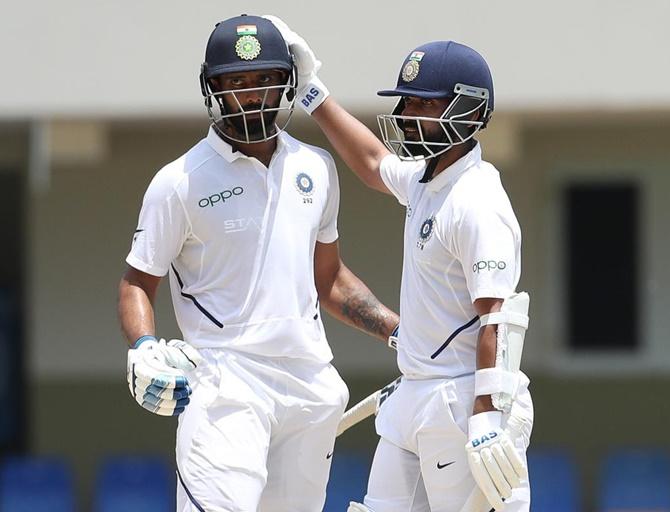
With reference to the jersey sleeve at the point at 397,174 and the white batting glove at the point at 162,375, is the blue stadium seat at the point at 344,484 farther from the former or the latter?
the white batting glove at the point at 162,375

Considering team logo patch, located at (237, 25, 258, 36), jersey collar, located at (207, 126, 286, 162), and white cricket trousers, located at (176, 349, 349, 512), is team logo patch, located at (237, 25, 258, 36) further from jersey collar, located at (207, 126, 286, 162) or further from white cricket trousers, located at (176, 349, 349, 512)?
white cricket trousers, located at (176, 349, 349, 512)

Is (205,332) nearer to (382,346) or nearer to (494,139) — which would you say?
(494,139)

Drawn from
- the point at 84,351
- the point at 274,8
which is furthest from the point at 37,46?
the point at 84,351

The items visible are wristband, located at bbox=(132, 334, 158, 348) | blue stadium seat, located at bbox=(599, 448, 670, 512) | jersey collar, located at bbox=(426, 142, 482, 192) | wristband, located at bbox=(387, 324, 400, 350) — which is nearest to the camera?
wristband, located at bbox=(132, 334, 158, 348)

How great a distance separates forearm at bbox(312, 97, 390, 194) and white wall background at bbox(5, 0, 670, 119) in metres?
2.80

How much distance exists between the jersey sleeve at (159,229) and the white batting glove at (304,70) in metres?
0.61

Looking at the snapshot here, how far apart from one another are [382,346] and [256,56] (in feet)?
17.2

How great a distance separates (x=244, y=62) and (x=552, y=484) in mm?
4719

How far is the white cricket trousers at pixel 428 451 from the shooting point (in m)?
4.17

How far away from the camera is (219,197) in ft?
14.2

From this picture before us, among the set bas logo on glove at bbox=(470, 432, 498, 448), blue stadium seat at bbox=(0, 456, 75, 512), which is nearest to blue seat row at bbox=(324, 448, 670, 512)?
blue stadium seat at bbox=(0, 456, 75, 512)

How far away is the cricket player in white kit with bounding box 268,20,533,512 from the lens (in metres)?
4.04

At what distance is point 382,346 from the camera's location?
9375mm

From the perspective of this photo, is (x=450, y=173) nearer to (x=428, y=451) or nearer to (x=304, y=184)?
(x=304, y=184)
